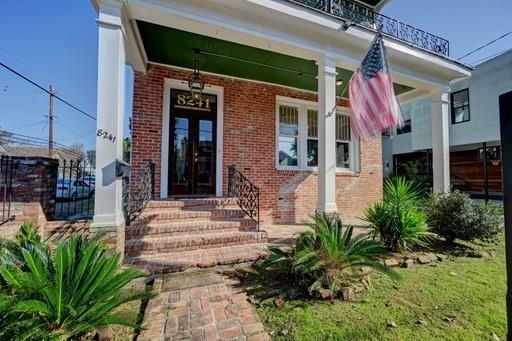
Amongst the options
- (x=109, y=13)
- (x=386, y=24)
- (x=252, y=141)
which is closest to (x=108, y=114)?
(x=109, y=13)

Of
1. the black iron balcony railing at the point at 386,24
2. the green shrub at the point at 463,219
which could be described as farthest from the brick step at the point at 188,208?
the black iron balcony railing at the point at 386,24

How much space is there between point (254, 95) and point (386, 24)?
11.3ft

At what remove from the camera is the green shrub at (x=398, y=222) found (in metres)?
4.22

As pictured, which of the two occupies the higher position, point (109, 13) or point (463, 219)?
point (109, 13)

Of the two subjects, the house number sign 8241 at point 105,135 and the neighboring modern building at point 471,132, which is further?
the neighboring modern building at point 471,132

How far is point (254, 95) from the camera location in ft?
22.4

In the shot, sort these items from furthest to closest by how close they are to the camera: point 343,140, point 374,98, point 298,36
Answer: point 343,140, point 298,36, point 374,98

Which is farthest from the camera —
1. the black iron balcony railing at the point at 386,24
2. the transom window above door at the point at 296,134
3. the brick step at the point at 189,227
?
the transom window above door at the point at 296,134

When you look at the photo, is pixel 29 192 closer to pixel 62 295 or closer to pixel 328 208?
pixel 62 295

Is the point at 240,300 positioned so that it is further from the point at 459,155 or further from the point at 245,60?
the point at 459,155

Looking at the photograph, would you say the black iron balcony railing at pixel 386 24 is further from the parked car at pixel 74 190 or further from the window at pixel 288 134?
the parked car at pixel 74 190

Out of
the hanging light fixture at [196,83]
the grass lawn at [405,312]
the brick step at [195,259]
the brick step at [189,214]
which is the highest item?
the hanging light fixture at [196,83]

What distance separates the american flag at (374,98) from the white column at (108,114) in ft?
12.5

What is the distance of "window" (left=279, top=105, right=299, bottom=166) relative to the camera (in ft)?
23.7
